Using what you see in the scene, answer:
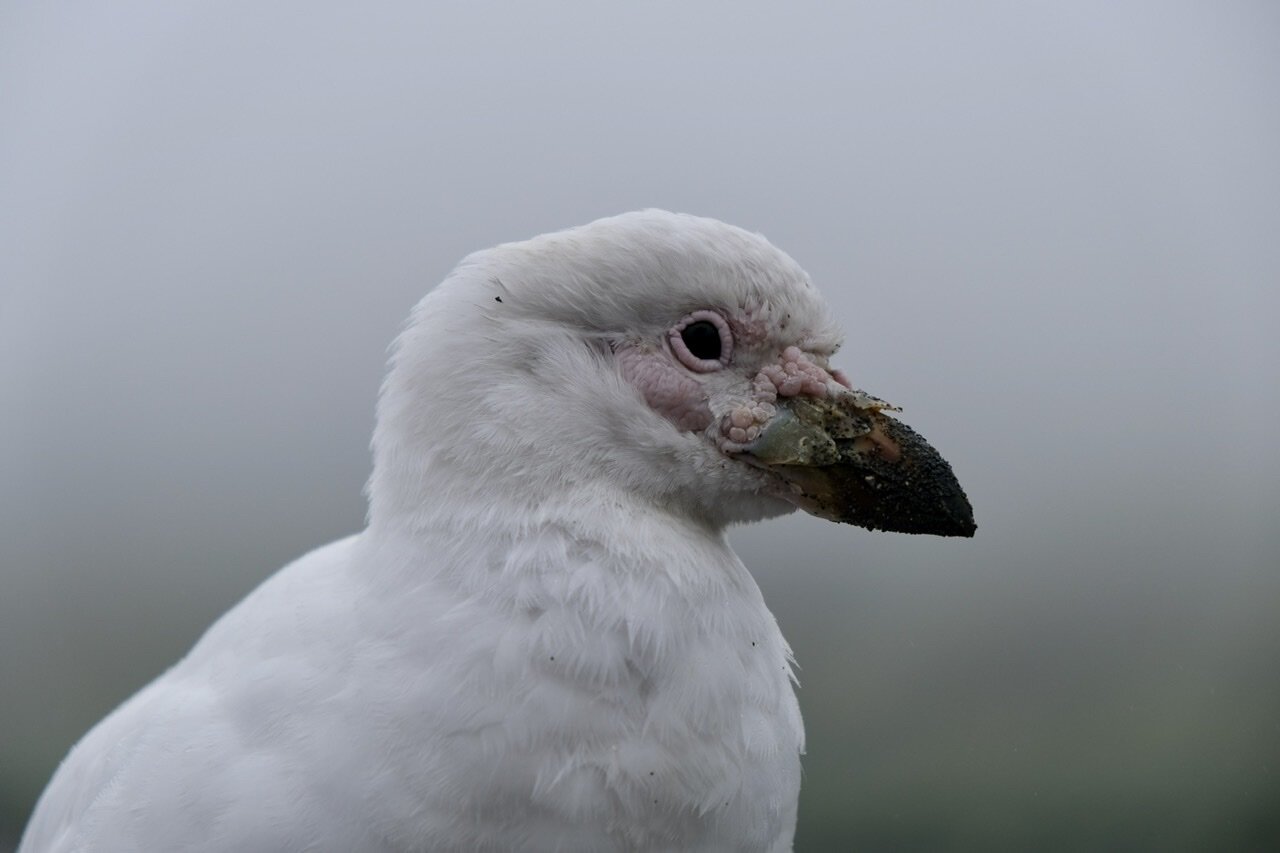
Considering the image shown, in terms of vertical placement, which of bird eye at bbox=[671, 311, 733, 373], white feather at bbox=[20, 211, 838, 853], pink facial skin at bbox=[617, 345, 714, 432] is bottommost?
white feather at bbox=[20, 211, 838, 853]

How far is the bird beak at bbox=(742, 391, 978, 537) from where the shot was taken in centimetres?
93

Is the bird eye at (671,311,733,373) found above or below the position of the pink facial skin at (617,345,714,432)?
above

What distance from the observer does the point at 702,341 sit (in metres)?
0.94

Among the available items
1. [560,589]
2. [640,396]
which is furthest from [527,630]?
[640,396]

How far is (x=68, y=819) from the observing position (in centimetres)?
111

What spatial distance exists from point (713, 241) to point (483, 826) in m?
0.50

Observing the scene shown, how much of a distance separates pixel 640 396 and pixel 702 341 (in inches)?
3.1

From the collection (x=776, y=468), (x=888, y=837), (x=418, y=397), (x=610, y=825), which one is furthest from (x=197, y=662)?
(x=888, y=837)

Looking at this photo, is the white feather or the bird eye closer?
the white feather

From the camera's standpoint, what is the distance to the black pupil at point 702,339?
94 cm

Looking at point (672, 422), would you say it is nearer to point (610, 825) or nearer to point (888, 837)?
point (610, 825)

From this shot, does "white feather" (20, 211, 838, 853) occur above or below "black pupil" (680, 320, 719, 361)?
below

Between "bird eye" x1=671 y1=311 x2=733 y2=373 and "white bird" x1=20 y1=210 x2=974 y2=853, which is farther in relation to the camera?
"bird eye" x1=671 y1=311 x2=733 y2=373

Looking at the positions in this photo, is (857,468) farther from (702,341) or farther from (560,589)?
(560,589)
